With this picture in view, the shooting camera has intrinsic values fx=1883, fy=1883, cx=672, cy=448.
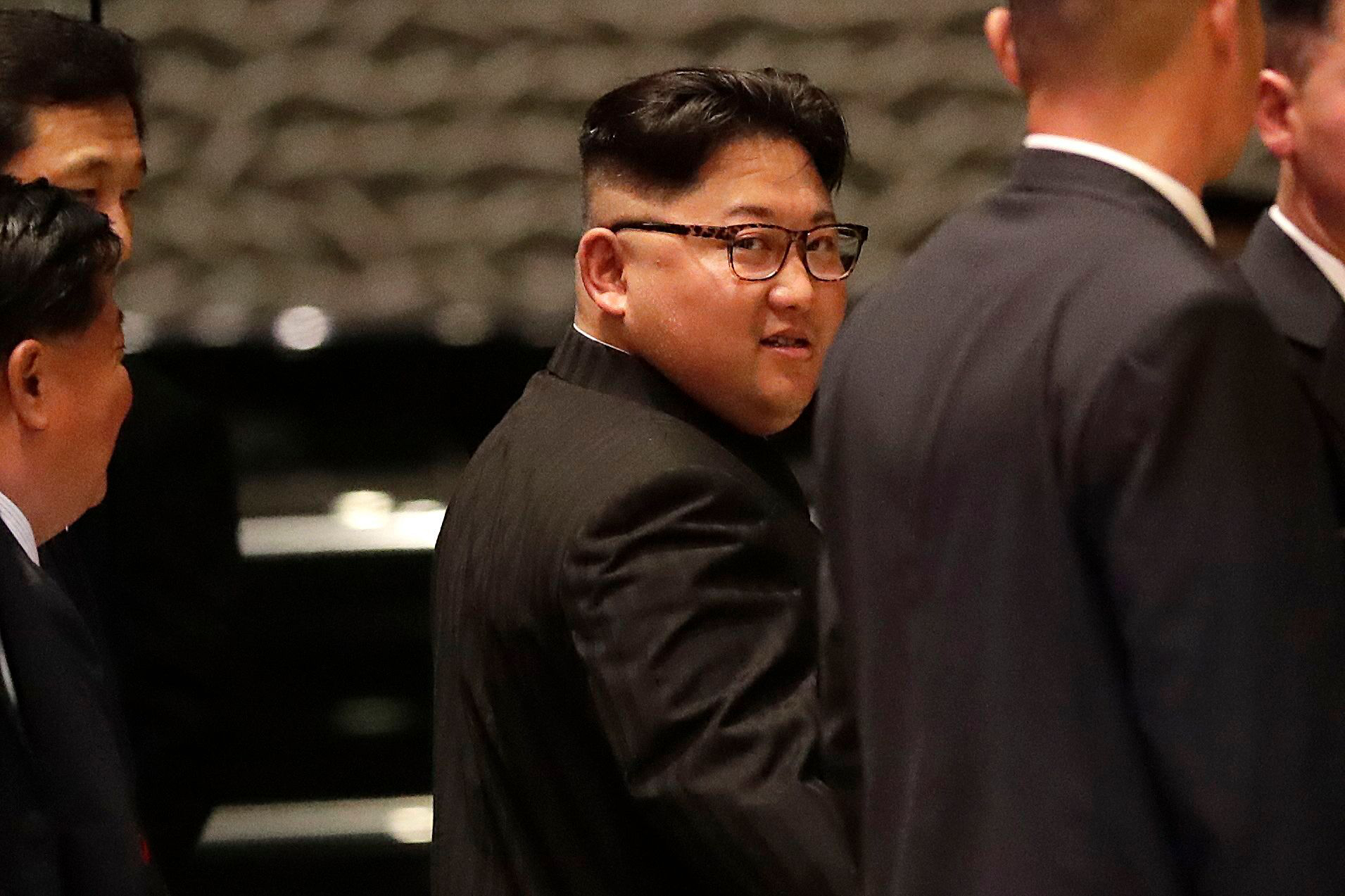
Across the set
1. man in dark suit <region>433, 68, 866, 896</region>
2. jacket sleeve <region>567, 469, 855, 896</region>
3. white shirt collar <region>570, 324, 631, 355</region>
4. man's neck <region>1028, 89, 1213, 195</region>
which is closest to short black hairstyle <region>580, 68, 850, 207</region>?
man in dark suit <region>433, 68, 866, 896</region>

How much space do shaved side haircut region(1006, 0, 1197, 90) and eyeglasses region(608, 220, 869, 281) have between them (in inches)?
18.9

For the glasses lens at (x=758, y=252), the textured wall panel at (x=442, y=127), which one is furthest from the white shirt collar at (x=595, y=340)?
the textured wall panel at (x=442, y=127)

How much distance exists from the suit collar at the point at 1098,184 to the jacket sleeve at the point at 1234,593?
0.09 meters

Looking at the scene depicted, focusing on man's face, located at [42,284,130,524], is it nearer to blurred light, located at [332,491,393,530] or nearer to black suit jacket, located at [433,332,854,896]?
black suit jacket, located at [433,332,854,896]

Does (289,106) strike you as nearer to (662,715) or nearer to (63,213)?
(63,213)

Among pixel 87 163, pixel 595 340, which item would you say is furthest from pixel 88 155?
pixel 595 340

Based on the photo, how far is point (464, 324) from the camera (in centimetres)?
270

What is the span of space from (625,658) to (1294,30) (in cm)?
58

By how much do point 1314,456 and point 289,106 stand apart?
2.43 m

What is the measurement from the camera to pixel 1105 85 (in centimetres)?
95

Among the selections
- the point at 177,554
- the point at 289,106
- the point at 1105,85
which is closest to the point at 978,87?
the point at 289,106

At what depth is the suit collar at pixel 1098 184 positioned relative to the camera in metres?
0.93

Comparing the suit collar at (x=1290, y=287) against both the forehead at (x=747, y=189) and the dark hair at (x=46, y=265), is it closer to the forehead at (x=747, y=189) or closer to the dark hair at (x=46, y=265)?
the forehead at (x=747, y=189)

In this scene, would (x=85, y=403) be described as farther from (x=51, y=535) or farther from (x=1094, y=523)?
(x=1094, y=523)
